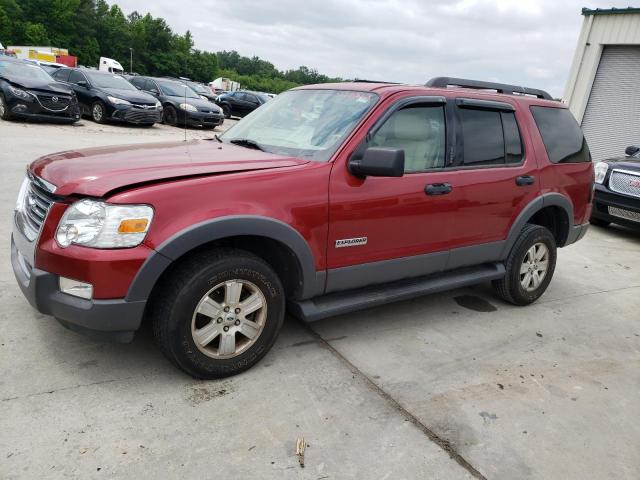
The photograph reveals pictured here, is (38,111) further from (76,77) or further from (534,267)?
(534,267)

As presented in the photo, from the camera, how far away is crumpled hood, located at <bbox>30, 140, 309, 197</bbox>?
270 centimetres

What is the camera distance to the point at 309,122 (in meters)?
3.70

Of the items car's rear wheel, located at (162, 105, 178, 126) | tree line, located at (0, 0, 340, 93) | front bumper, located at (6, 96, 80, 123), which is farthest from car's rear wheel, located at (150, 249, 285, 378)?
tree line, located at (0, 0, 340, 93)

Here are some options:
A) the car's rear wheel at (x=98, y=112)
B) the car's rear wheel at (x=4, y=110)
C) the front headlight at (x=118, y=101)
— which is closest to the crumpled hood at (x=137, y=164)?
the car's rear wheel at (x=4, y=110)

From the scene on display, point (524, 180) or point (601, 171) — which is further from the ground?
point (524, 180)

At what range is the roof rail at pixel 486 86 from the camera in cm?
421

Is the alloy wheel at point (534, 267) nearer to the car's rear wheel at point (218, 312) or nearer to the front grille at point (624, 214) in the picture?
the car's rear wheel at point (218, 312)

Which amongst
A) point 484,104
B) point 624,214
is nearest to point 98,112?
→ point 624,214

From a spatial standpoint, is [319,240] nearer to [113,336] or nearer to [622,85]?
[113,336]

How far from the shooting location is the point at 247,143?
12.4 feet

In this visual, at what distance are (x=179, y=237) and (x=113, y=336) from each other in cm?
62

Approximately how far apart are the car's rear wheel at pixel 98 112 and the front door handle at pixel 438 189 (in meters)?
13.4

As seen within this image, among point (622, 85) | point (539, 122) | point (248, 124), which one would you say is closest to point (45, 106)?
point (248, 124)

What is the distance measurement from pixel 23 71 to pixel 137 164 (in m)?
12.7
